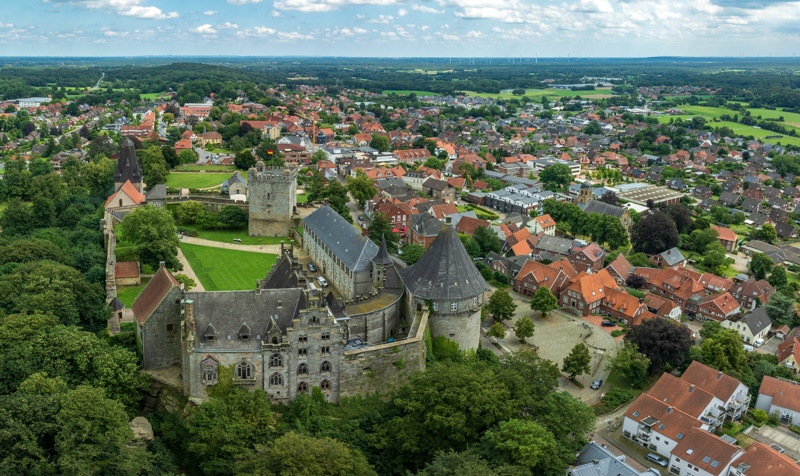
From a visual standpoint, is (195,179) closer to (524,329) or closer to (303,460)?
(524,329)

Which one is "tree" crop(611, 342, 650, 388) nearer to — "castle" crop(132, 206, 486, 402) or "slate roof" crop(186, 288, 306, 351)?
"castle" crop(132, 206, 486, 402)

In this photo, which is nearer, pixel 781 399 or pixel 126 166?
pixel 781 399

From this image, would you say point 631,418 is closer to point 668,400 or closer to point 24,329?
point 668,400

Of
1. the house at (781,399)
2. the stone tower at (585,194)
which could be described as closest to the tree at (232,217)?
the house at (781,399)

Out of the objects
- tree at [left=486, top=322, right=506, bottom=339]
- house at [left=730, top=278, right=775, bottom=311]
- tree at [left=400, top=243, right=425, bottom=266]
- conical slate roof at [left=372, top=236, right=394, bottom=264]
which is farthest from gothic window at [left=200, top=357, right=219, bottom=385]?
house at [left=730, top=278, right=775, bottom=311]

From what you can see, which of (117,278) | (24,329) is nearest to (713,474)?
(24,329)

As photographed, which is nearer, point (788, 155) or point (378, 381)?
point (378, 381)

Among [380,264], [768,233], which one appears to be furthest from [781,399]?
[768,233]
